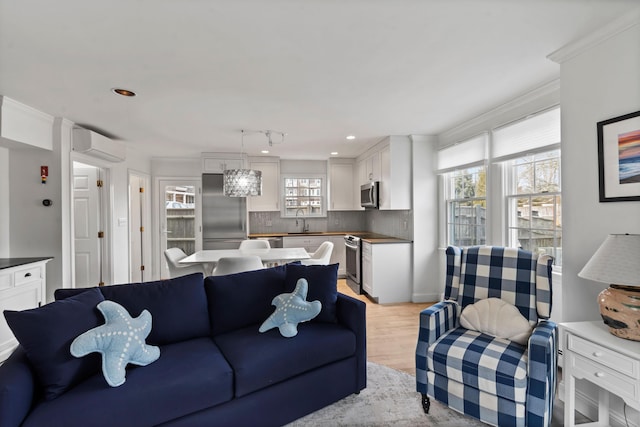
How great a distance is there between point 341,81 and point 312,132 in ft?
5.71

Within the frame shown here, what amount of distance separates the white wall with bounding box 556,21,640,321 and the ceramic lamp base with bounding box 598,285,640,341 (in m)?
0.45

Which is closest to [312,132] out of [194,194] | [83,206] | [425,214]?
[425,214]

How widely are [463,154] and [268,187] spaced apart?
3.60 meters

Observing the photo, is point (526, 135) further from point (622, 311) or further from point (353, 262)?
point (353, 262)

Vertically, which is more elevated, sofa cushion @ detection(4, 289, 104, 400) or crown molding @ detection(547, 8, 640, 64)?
crown molding @ detection(547, 8, 640, 64)

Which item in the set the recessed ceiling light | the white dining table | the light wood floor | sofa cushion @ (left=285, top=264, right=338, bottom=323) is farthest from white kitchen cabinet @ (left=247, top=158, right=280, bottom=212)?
sofa cushion @ (left=285, top=264, right=338, bottom=323)

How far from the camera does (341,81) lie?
8.74ft

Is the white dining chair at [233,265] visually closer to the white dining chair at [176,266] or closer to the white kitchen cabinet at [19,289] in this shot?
Answer: the white dining chair at [176,266]

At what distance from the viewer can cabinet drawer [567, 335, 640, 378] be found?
4.83 feet

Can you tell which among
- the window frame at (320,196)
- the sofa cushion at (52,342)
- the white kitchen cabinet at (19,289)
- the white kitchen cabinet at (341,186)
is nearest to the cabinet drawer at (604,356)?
the sofa cushion at (52,342)

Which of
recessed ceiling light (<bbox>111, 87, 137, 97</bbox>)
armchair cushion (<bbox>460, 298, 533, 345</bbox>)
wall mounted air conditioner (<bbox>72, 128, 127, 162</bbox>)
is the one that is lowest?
armchair cushion (<bbox>460, 298, 533, 345</bbox>)

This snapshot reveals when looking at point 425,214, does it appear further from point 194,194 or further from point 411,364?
point 194,194

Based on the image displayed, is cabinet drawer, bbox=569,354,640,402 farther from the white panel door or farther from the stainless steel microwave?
the white panel door

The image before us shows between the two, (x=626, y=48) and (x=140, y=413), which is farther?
(x=626, y=48)
